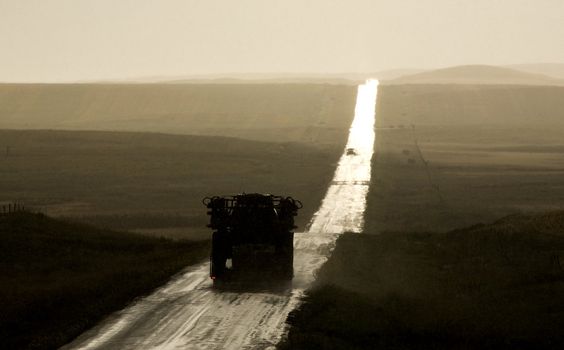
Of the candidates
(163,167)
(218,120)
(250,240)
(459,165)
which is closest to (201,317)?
(250,240)

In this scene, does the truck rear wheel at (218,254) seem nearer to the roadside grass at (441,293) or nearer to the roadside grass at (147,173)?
the roadside grass at (441,293)

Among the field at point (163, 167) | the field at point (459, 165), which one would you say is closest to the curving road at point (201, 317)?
the field at point (163, 167)

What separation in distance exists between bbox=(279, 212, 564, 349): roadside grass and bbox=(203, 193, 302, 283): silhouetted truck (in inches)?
66.8

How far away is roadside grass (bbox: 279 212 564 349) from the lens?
82.6ft

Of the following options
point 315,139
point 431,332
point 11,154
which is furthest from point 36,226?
point 315,139

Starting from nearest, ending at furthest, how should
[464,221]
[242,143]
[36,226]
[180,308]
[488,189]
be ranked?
1. [180,308]
2. [36,226]
3. [464,221]
4. [488,189]
5. [242,143]

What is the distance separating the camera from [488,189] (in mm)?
91438

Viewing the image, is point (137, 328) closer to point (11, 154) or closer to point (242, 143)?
point (11, 154)

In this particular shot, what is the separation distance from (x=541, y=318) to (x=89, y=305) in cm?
1177

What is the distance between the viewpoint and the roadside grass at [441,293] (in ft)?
82.6

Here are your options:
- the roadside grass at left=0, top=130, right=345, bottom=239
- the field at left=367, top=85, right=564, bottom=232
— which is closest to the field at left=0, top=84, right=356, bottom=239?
the roadside grass at left=0, top=130, right=345, bottom=239

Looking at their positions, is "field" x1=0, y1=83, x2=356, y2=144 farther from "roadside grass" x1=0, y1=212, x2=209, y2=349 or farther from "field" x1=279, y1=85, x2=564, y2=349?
"roadside grass" x1=0, y1=212, x2=209, y2=349

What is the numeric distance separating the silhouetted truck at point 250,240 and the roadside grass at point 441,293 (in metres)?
1.70

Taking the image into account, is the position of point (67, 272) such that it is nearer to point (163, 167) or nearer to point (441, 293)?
point (441, 293)
